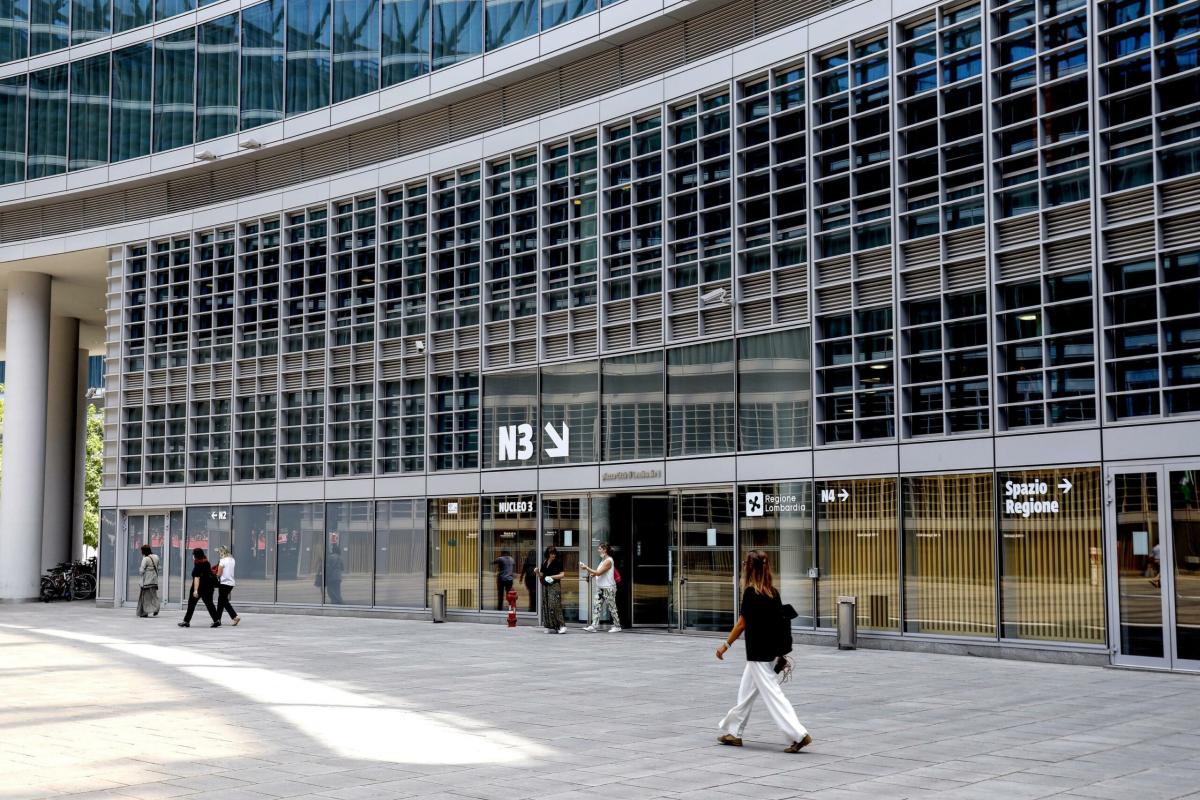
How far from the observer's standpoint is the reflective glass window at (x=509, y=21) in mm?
29188

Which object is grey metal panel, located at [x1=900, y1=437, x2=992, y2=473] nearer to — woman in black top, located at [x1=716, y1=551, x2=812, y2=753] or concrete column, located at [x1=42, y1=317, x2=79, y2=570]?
woman in black top, located at [x1=716, y1=551, x2=812, y2=753]

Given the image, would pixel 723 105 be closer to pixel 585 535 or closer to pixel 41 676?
pixel 585 535

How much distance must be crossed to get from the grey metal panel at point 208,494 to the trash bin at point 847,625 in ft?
65.9

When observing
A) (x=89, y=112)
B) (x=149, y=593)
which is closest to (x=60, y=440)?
(x=89, y=112)

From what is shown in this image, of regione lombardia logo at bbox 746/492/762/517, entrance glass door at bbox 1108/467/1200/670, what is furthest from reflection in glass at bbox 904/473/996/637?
regione lombardia logo at bbox 746/492/762/517

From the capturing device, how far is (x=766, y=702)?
1138 centimetres

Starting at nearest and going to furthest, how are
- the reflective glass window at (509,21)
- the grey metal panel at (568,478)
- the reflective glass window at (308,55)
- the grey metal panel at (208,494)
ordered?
the grey metal panel at (568,478) < the reflective glass window at (509,21) < the reflective glass window at (308,55) < the grey metal panel at (208,494)

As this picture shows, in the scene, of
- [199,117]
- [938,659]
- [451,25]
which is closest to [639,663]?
[938,659]

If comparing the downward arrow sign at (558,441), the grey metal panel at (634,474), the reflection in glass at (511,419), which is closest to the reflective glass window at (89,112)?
the reflection in glass at (511,419)

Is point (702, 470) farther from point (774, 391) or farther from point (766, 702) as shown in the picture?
point (766, 702)

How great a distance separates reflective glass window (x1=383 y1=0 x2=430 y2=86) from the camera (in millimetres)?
31531

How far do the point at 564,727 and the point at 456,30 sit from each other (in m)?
22.0

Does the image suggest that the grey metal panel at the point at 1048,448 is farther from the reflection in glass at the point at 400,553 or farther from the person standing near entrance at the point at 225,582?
the person standing near entrance at the point at 225,582

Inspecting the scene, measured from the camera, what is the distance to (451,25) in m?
31.0
